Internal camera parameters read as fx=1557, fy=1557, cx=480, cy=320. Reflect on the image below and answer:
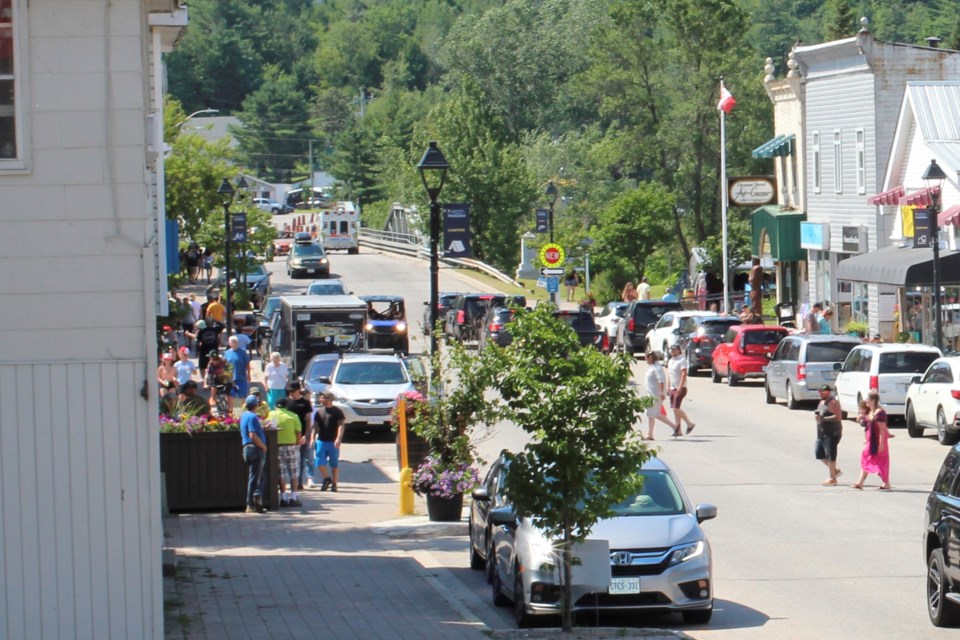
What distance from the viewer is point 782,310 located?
174 feet

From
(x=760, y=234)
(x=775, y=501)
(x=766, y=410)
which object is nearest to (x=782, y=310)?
(x=760, y=234)

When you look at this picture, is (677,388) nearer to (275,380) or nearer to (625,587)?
(275,380)

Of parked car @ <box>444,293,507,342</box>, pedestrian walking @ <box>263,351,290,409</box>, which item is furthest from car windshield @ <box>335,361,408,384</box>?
parked car @ <box>444,293,507,342</box>

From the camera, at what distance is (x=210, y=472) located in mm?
21344

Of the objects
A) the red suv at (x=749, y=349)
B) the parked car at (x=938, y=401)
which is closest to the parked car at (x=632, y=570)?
the parked car at (x=938, y=401)

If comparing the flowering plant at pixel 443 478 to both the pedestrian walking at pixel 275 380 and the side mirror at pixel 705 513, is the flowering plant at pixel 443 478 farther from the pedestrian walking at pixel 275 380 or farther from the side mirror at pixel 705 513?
the pedestrian walking at pixel 275 380

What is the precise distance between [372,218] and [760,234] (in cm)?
5956

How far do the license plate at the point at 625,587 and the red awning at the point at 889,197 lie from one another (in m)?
32.0

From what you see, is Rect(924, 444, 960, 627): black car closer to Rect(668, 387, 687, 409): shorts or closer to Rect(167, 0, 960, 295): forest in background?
Rect(668, 387, 687, 409): shorts

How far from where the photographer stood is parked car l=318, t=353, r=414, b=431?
29953 mm

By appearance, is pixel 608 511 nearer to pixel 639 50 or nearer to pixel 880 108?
pixel 880 108

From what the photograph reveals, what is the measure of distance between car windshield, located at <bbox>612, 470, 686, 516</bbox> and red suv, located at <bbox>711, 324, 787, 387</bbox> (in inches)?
938

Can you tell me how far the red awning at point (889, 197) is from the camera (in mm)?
43656

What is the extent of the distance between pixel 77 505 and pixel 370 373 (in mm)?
19618
